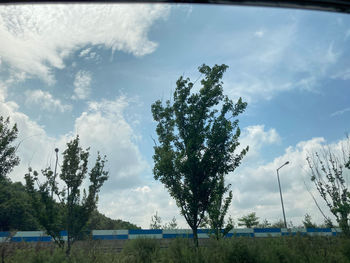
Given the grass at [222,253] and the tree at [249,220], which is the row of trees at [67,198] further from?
the tree at [249,220]

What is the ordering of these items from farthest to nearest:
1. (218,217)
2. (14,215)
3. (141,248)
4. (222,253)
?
(14,215), (218,217), (141,248), (222,253)

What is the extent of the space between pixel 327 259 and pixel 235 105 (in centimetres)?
697

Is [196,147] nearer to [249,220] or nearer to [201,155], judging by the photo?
[201,155]

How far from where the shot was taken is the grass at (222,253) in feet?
25.8

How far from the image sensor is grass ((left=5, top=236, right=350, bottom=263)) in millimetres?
7855

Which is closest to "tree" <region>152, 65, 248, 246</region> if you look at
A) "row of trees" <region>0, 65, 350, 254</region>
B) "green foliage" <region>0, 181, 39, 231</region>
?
"row of trees" <region>0, 65, 350, 254</region>

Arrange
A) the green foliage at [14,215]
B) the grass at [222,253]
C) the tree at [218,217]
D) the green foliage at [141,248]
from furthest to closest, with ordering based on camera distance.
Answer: the green foliage at [14,215] → the tree at [218,217] → the green foliage at [141,248] → the grass at [222,253]

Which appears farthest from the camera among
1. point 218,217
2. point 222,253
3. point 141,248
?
point 218,217

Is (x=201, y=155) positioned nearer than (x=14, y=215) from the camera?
Yes

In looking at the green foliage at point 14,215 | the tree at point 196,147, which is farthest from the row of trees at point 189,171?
the green foliage at point 14,215

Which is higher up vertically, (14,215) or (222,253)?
(14,215)

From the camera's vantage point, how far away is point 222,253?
811 centimetres

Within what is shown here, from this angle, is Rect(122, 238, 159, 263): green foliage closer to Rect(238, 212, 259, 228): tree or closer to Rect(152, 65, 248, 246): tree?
Rect(152, 65, 248, 246): tree

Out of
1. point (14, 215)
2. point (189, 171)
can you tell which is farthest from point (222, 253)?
point (14, 215)
